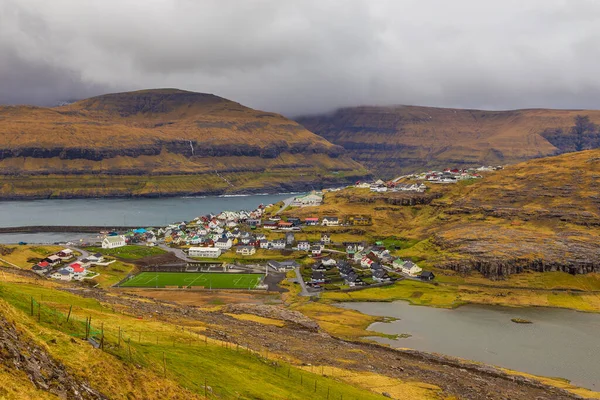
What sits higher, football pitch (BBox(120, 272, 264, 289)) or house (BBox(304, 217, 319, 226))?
house (BBox(304, 217, 319, 226))

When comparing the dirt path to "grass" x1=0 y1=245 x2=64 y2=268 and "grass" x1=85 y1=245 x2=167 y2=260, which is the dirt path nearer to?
"grass" x1=0 y1=245 x2=64 y2=268

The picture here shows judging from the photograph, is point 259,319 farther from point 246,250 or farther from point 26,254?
point 26,254

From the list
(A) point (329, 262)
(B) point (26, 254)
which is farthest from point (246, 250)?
(B) point (26, 254)

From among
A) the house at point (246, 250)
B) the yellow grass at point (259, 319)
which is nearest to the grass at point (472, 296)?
the yellow grass at point (259, 319)

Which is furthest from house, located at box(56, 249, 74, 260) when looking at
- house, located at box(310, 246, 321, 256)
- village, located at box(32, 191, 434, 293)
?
house, located at box(310, 246, 321, 256)

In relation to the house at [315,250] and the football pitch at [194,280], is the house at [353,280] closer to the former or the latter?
the football pitch at [194,280]

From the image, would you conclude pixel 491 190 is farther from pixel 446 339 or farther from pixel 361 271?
pixel 446 339
